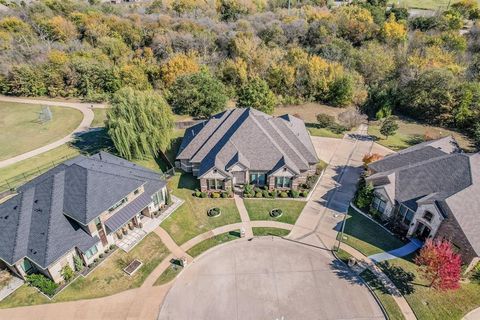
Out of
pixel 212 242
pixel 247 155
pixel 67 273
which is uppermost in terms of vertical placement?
pixel 247 155

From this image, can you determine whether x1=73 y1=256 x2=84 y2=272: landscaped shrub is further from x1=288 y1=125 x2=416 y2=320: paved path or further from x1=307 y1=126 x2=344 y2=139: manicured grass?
x1=307 y1=126 x2=344 y2=139: manicured grass

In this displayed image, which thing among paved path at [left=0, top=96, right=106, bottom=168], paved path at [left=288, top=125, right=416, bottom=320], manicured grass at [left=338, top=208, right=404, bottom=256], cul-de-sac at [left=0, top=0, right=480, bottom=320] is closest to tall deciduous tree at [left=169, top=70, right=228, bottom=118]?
cul-de-sac at [left=0, top=0, right=480, bottom=320]

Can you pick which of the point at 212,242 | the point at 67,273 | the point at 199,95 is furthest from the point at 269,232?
the point at 199,95

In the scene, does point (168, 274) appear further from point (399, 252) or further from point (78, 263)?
point (399, 252)

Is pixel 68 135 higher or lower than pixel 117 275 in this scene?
higher

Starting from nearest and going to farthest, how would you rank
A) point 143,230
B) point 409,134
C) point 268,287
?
point 268,287
point 143,230
point 409,134

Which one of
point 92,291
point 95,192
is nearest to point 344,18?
point 95,192
